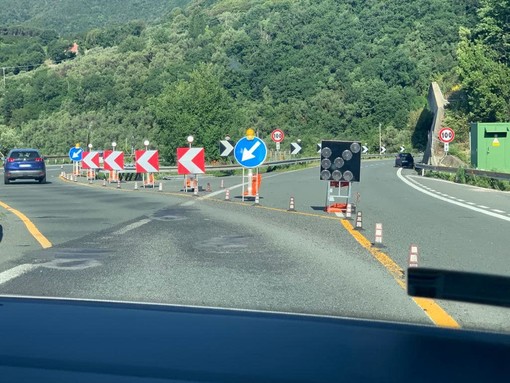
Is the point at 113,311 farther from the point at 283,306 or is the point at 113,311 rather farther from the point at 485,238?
the point at 485,238

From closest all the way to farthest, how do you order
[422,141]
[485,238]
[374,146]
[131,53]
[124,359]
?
[124,359] < [485,238] < [422,141] < [374,146] < [131,53]

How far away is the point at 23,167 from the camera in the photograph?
132 feet

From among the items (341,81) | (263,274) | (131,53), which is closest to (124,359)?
(263,274)

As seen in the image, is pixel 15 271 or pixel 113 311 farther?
pixel 15 271

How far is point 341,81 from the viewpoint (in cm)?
14800

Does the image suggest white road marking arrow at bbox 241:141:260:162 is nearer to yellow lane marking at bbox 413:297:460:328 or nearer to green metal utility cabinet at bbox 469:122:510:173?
yellow lane marking at bbox 413:297:460:328

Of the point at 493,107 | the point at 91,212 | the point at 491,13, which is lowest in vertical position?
the point at 91,212

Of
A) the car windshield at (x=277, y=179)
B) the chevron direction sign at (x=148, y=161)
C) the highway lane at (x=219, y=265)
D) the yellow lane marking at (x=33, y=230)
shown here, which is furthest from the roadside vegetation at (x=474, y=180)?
the yellow lane marking at (x=33, y=230)

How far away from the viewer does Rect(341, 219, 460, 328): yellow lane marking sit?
24.4 ft

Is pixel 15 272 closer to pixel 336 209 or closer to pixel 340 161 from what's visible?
pixel 340 161

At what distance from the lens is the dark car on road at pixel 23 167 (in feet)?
131

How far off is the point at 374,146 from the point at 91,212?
112m

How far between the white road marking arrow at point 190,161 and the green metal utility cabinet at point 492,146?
78.3 feet

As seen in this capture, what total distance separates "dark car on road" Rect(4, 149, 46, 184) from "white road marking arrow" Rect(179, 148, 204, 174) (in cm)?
1380
